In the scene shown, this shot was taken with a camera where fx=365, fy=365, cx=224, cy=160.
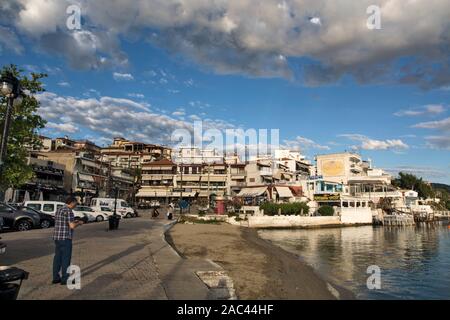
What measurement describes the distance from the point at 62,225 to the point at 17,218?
17.3m

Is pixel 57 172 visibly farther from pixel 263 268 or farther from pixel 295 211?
pixel 263 268

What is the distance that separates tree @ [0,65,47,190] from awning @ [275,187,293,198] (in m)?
52.3

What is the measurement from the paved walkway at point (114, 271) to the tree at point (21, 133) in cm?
608

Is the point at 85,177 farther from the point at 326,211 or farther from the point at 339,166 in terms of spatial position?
the point at 339,166

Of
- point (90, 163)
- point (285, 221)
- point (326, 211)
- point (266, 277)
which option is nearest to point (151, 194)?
point (90, 163)

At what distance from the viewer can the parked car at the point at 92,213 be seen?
3509cm

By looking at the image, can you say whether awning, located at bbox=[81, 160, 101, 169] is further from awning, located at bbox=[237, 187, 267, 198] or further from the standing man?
the standing man

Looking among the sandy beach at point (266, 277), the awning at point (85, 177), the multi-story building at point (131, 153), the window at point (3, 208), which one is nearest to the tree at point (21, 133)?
the window at point (3, 208)

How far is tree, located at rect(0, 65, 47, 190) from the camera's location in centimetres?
2065

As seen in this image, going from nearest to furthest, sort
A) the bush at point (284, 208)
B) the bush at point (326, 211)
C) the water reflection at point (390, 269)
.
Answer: the water reflection at point (390, 269) → the bush at point (284, 208) → the bush at point (326, 211)

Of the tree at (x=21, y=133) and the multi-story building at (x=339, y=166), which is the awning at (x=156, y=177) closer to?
the multi-story building at (x=339, y=166)

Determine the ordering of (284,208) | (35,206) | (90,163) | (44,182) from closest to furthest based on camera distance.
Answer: (35,206)
(284,208)
(44,182)
(90,163)

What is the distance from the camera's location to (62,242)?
8867 mm
